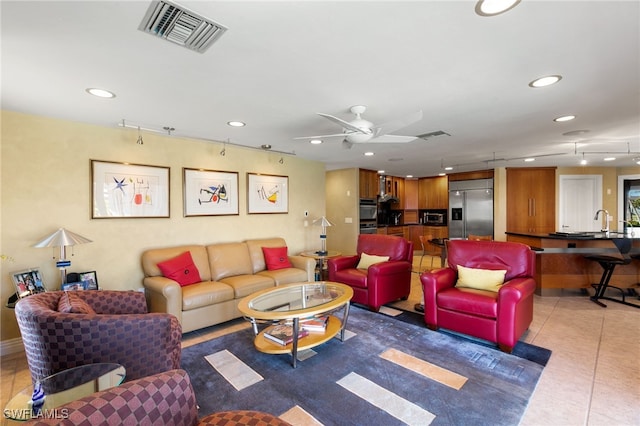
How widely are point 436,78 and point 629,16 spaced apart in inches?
39.8

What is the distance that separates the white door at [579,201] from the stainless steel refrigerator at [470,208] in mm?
1578

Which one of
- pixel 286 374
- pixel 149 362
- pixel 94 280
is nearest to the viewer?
pixel 149 362

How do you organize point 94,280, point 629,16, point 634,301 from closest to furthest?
1. point 629,16
2. point 94,280
3. point 634,301

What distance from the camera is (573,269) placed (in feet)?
15.1

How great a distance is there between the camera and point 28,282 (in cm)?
287

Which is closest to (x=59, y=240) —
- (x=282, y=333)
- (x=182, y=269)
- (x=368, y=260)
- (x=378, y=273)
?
(x=182, y=269)

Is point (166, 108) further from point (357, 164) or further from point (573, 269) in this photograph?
point (573, 269)

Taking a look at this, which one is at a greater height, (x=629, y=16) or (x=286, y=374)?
(x=629, y=16)

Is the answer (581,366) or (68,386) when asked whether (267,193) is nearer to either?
(68,386)

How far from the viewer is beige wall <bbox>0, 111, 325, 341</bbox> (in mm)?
2938

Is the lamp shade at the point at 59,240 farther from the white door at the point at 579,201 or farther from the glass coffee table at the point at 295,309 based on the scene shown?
the white door at the point at 579,201

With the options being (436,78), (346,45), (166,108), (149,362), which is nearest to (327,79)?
(346,45)

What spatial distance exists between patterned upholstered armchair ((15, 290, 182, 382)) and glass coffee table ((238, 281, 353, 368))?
2.42 feet

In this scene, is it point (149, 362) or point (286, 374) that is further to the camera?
point (286, 374)
